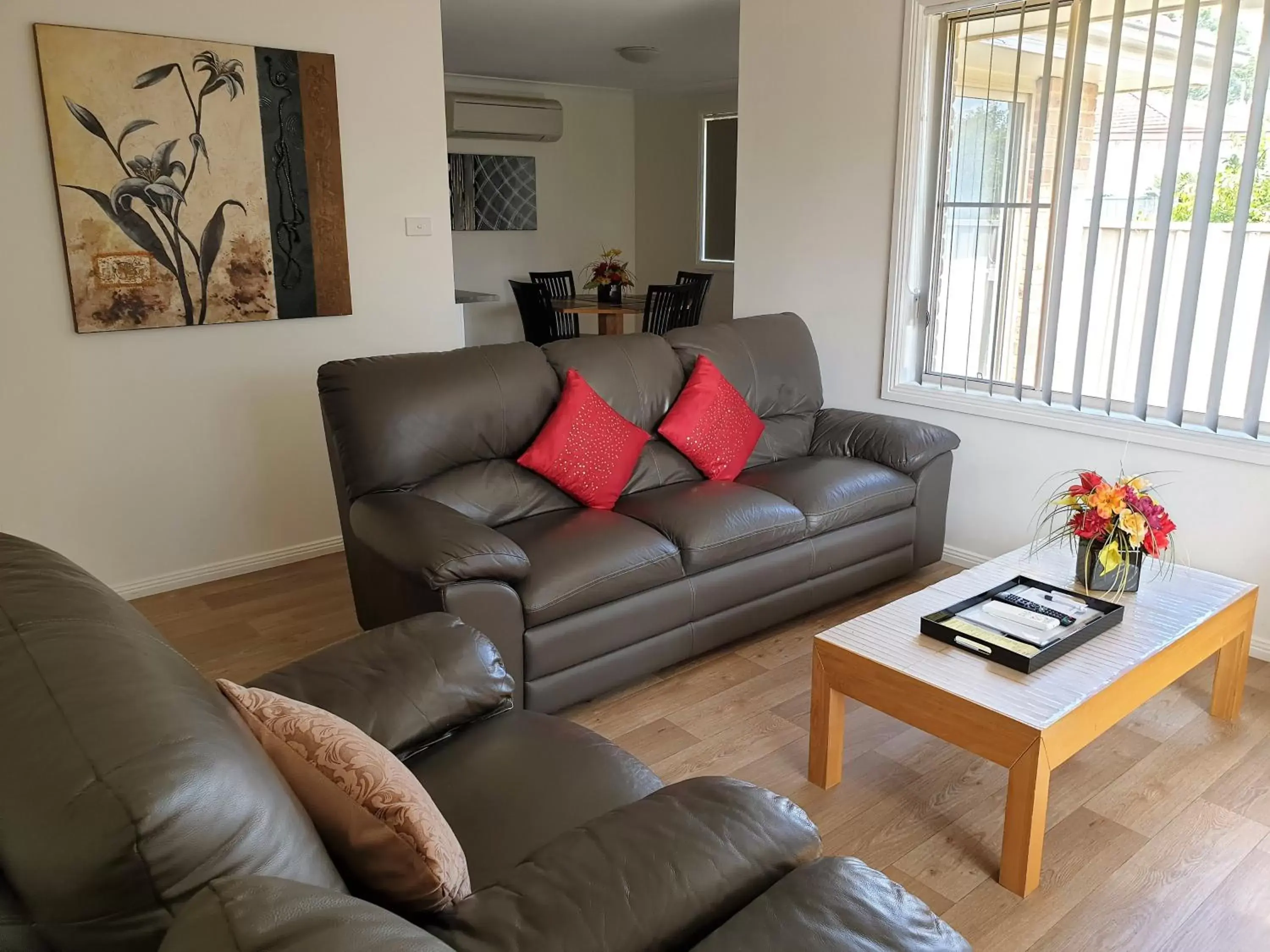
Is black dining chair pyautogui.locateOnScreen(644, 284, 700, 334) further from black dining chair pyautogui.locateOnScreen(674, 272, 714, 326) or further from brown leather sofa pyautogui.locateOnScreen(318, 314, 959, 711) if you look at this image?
brown leather sofa pyautogui.locateOnScreen(318, 314, 959, 711)

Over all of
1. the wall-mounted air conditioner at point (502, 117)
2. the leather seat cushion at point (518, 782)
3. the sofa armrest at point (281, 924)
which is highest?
the wall-mounted air conditioner at point (502, 117)

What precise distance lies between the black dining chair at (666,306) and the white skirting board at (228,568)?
119 inches

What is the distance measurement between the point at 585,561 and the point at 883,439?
1.55m

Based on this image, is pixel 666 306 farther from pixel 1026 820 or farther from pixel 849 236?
pixel 1026 820

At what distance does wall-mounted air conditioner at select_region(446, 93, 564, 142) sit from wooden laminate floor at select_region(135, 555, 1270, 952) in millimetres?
4864

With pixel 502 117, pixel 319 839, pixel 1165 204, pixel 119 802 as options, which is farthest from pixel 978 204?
pixel 502 117

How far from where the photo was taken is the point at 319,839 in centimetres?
112

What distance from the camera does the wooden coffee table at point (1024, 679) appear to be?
202cm

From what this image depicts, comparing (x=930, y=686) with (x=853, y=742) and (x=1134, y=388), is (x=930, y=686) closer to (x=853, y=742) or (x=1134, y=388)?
(x=853, y=742)

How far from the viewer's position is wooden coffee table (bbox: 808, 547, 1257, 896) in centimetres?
202

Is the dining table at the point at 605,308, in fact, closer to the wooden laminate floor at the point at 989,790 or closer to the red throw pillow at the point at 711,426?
the red throw pillow at the point at 711,426

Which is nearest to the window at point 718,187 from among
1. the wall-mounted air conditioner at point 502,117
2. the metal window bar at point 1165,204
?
the wall-mounted air conditioner at point 502,117

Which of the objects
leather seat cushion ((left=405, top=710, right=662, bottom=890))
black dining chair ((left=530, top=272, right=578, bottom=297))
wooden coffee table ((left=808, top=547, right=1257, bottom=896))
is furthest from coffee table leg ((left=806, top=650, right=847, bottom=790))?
black dining chair ((left=530, top=272, right=578, bottom=297))

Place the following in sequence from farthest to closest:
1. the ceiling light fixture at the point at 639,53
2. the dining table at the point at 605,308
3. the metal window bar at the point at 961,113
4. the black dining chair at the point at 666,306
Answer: the dining table at the point at 605,308 < the black dining chair at the point at 666,306 < the ceiling light fixture at the point at 639,53 < the metal window bar at the point at 961,113
